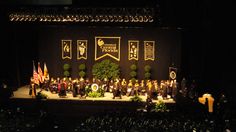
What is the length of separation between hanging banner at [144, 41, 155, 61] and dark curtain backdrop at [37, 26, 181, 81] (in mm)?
200

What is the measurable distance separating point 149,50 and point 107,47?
8.78ft

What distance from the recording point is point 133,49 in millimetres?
24234

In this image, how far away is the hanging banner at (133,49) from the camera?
953 inches

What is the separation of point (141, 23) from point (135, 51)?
3.95 meters

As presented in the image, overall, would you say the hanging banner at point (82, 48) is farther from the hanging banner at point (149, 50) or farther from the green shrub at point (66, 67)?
the hanging banner at point (149, 50)

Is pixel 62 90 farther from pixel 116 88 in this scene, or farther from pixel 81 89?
pixel 116 88

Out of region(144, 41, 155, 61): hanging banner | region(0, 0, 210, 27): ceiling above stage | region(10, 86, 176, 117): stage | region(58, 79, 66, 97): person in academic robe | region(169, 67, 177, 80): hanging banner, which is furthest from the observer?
region(144, 41, 155, 61): hanging banner

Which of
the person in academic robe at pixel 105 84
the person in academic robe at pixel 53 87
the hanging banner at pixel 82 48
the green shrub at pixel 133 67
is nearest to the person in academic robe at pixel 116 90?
the person in academic robe at pixel 105 84

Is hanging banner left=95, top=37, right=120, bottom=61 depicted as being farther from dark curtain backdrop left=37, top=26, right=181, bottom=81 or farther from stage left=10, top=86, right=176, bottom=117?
stage left=10, top=86, right=176, bottom=117

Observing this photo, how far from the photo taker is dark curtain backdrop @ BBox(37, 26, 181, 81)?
79.2 ft

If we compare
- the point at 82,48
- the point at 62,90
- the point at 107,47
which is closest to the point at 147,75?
the point at 107,47

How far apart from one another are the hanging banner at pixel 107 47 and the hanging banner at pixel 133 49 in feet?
2.52

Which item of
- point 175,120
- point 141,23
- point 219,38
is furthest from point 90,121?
point 219,38

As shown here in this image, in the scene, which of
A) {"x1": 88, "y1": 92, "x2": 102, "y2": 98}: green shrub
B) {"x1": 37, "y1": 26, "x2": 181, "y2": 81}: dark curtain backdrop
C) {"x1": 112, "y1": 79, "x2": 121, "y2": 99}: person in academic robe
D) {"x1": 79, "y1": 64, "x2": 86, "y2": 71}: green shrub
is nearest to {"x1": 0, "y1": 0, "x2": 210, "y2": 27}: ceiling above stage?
{"x1": 37, "y1": 26, "x2": 181, "y2": 81}: dark curtain backdrop
